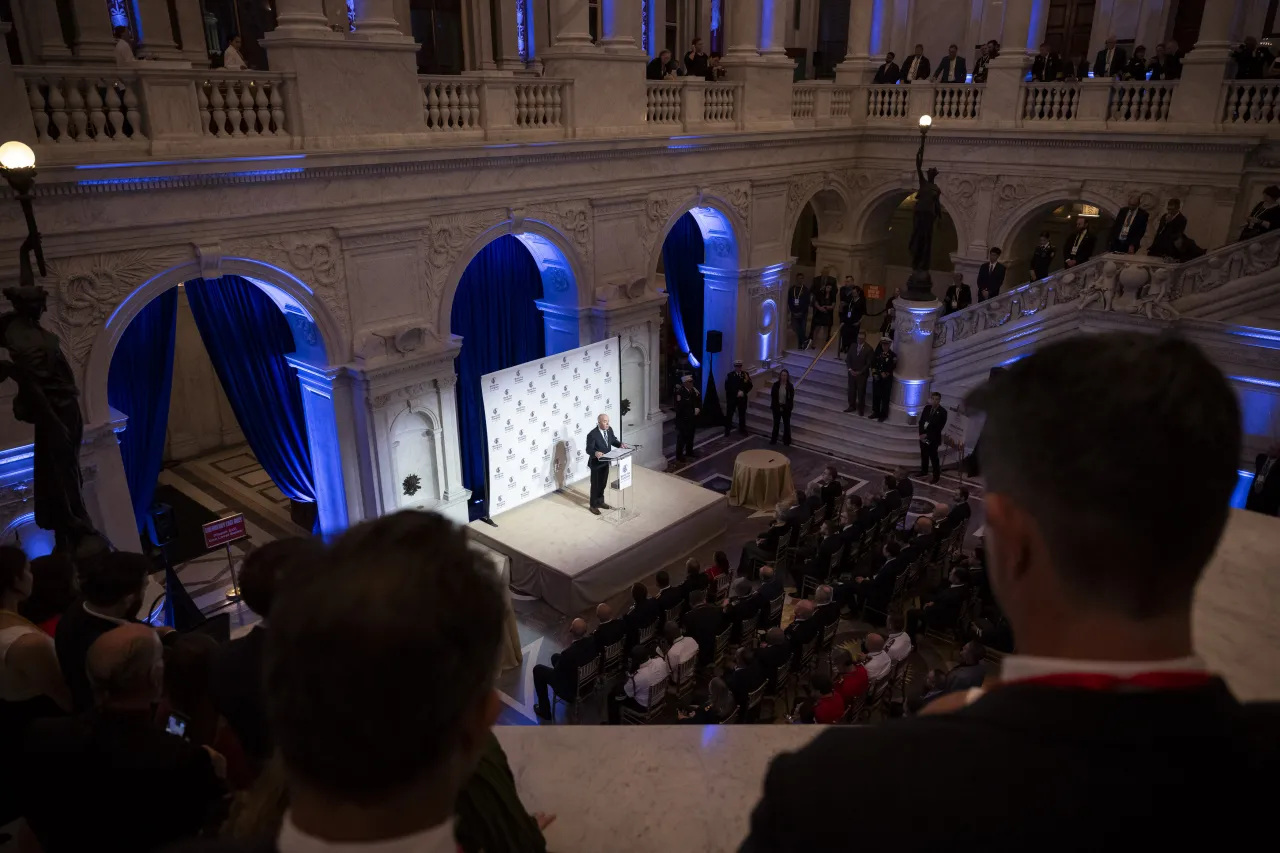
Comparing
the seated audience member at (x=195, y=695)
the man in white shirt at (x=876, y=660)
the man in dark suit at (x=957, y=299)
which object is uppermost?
the seated audience member at (x=195, y=695)

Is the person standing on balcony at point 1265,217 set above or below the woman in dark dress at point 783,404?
above

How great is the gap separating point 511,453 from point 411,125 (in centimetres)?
434

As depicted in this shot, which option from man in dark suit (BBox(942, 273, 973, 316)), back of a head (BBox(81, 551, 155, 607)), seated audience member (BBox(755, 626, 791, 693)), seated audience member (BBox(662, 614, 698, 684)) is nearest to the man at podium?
seated audience member (BBox(662, 614, 698, 684))

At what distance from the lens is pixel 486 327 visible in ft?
41.8

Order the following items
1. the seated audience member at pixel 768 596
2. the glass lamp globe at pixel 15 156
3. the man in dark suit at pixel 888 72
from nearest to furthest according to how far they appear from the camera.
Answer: the glass lamp globe at pixel 15 156
the seated audience member at pixel 768 596
the man in dark suit at pixel 888 72

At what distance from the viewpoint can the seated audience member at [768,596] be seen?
8672mm

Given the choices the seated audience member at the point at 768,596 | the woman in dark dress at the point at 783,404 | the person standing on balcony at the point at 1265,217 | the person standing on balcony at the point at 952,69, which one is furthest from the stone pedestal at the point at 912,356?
the seated audience member at the point at 768,596

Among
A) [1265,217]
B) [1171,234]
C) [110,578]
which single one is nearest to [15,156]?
[110,578]

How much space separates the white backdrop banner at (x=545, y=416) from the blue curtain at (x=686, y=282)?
4042 millimetres

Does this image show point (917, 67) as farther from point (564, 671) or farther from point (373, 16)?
point (564, 671)

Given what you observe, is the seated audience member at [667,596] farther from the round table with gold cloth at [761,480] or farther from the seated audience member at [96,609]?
the seated audience member at [96,609]

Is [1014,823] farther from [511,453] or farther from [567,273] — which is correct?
[567,273]

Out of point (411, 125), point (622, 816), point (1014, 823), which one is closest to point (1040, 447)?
point (1014, 823)

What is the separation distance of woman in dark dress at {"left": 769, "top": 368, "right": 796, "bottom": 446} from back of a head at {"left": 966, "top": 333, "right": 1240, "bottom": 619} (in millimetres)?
14077
